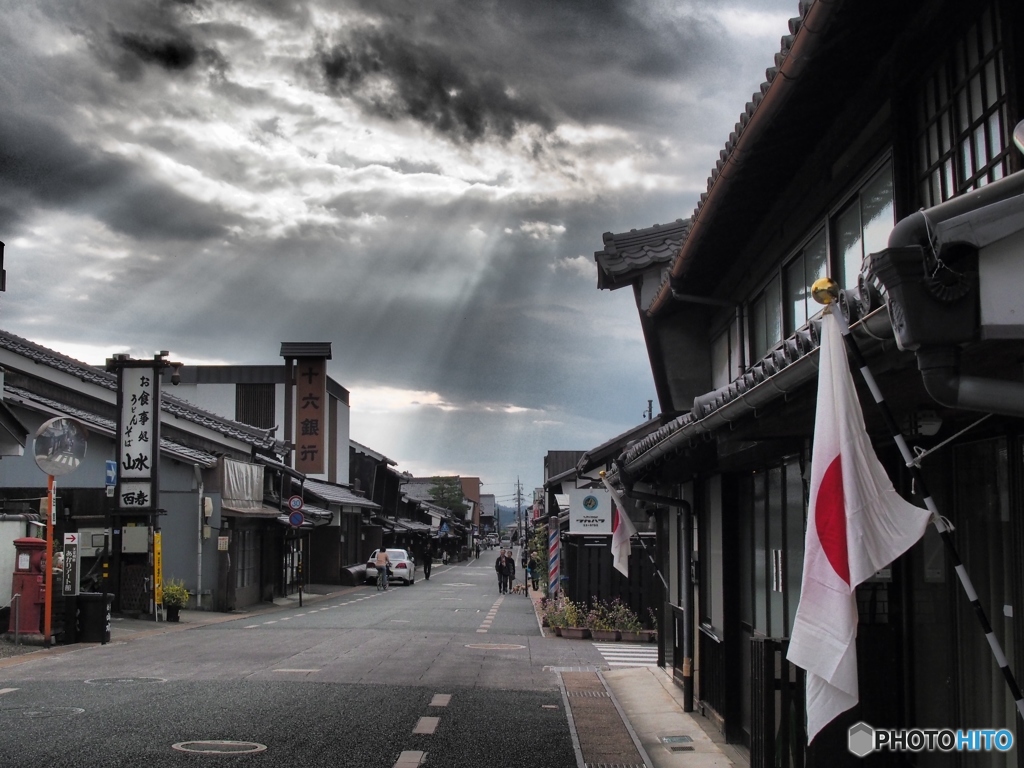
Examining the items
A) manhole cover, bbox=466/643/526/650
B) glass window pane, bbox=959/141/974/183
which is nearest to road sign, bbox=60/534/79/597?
manhole cover, bbox=466/643/526/650

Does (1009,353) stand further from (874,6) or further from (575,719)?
(575,719)

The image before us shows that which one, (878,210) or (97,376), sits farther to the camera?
(97,376)

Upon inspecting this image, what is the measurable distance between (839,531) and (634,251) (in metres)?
11.0

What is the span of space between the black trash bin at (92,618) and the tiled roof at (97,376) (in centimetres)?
874

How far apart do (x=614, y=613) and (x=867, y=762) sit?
1733cm

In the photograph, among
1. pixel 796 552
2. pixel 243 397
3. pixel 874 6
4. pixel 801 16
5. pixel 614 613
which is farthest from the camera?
pixel 243 397

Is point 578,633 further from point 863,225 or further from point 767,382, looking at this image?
point 767,382

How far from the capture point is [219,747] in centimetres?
940

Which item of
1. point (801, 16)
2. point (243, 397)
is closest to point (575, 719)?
point (801, 16)

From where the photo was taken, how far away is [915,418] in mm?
6168

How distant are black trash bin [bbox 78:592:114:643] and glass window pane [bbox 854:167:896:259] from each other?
16.5 meters

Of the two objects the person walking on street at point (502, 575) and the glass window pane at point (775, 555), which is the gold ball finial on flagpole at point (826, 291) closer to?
the glass window pane at point (775, 555)

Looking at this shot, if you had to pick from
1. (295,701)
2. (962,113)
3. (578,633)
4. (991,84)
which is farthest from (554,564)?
(991,84)

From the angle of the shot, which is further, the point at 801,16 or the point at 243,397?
the point at 243,397
